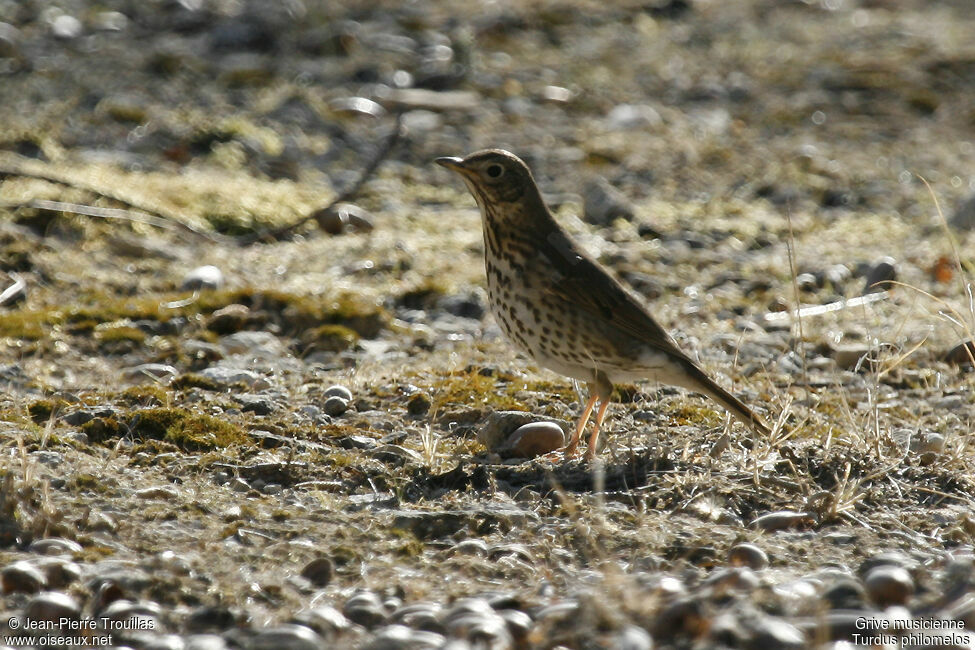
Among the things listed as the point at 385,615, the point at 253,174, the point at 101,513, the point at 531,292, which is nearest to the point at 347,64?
the point at 253,174

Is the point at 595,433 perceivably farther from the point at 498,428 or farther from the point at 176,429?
the point at 176,429

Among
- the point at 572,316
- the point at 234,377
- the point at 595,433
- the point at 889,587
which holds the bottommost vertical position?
the point at 234,377

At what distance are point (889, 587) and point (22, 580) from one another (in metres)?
2.59

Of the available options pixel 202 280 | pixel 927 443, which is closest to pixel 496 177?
pixel 927 443

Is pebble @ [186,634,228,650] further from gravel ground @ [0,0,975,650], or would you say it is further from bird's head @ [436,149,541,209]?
bird's head @ [436,149,541,209]

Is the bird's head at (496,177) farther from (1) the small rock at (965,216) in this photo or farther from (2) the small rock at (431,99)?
(2) the small rock at (431,99)

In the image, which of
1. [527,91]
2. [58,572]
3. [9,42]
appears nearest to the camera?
[58,572]

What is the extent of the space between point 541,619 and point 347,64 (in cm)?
997

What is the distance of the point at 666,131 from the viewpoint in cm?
1176

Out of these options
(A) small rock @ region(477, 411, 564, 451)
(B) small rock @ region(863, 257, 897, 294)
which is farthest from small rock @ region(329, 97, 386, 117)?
(A) small rock @ region(477, 411, 564, 451)

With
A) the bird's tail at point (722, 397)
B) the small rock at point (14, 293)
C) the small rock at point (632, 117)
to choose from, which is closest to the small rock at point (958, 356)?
the bird's tail at point (722, 397)

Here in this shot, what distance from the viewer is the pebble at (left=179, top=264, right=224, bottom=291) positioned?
25.9ft

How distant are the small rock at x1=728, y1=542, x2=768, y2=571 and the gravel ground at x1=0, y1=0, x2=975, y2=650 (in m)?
0.05

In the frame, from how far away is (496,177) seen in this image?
6.28 meters
